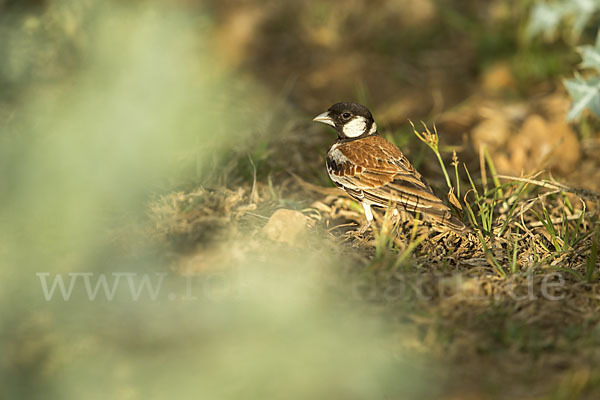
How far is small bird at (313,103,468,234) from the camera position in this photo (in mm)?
4086

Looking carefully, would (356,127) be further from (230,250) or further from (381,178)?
(230,250)

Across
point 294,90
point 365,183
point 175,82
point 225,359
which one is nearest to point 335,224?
point 365,183

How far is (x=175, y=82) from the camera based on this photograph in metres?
4.30

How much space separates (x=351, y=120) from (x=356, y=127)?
2.6 inches

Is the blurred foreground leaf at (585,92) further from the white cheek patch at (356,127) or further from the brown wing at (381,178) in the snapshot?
the white cheek patch at (356,127)

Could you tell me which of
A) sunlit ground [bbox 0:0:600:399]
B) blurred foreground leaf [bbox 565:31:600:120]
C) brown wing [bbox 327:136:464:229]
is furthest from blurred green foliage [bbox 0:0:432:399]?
blurred foreground leaf [bbox 565:31:600:120]

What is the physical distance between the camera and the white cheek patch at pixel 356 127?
4613mm

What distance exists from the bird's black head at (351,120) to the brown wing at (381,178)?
0.14m

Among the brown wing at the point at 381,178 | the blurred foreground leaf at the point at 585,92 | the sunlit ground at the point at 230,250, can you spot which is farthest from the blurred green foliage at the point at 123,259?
the blurred foreground leaf at the point at 585,92

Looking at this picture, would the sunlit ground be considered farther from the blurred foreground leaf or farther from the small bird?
the blurred foreground leaf

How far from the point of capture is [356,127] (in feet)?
15.2

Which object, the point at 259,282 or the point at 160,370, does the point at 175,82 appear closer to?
the point at 259,282

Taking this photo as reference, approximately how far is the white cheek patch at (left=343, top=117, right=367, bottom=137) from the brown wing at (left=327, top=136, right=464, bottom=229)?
13 cm

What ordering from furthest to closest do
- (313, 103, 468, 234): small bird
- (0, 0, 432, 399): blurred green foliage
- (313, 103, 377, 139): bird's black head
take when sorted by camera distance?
(313, 103, 377, 139): bird's black head → (313, 103, 468, 234): small bird → (0, 0, 432, 399): blurred green foliage
